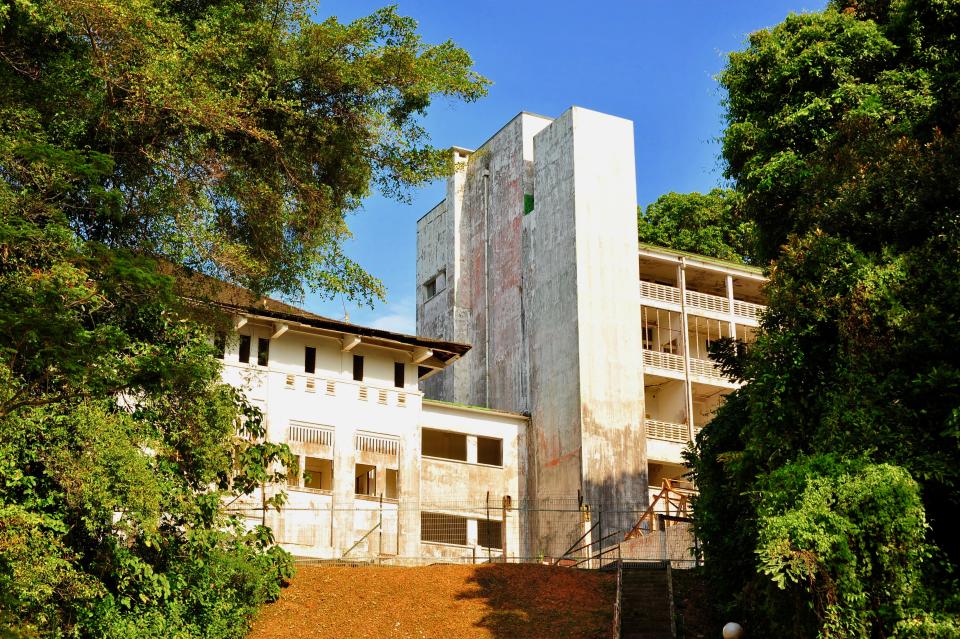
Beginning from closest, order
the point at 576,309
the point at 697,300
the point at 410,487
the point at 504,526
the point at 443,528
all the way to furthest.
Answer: the point at 410,487
the point at 443,528
the point at 504,526
the point at 576,309
the point at 697,300

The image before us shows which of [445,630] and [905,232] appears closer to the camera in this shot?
[905,232]

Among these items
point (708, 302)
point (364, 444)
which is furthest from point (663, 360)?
point (364, 444)

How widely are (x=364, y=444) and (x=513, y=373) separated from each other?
27.0ft

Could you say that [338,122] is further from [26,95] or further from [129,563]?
[129,563]

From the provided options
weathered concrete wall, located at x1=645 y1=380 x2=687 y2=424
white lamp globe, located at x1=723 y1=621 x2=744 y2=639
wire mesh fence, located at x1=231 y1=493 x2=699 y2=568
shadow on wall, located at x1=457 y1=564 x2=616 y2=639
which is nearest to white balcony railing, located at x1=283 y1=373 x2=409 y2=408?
wire mesh fence, located at x1=231 y1=493 x2=699 y2=568

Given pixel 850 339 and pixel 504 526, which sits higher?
pixel 850 339

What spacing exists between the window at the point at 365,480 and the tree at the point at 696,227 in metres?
20.6

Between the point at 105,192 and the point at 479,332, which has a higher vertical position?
the point at 479,332

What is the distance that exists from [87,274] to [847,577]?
39.2 ft

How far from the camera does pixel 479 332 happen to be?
43188mm

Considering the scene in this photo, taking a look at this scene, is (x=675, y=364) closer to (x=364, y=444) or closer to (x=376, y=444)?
(x=376, y=444)

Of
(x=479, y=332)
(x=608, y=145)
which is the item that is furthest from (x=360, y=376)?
(x=608, y=145)

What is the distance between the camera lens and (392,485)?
3447cm

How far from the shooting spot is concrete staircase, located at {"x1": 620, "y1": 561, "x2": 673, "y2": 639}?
21562 mm
